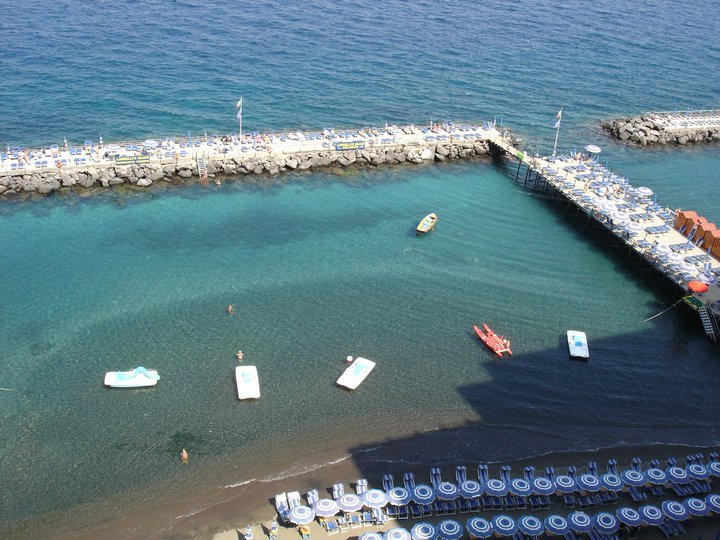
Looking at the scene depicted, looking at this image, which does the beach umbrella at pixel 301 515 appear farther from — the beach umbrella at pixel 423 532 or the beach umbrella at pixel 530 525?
the beach umbrella at pixel 530 525

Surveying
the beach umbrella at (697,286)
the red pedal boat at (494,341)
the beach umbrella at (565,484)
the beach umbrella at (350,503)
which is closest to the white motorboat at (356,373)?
the red pedal boat at (494,341)

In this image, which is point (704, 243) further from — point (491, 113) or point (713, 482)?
point (491, 113)

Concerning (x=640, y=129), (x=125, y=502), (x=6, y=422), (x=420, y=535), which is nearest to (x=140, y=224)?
(x=6, y=422)

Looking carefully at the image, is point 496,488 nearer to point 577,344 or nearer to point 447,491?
point 447,491

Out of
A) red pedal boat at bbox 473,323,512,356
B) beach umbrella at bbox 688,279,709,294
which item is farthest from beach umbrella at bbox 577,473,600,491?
beach umbrella at bbox 688,279,709,294

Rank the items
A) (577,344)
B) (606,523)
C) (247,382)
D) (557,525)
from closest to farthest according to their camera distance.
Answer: (557,525)
(606,523)
(247,382)
(577,344)

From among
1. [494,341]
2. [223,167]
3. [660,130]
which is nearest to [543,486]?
[494,341]
